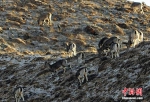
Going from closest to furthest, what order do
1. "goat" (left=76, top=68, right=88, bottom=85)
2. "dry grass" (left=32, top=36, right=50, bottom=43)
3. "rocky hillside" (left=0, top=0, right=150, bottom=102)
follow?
"rocky hillside" (left=0, top=0, right=150, bottom=102), "goat" (left=76, top=68, right=88, bottom=85), "dry grass" (left=32, top=36, right=50, bottom=43)

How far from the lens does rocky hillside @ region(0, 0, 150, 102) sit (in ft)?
76.7

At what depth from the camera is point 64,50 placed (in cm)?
5081

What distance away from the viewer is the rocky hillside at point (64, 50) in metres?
23.4

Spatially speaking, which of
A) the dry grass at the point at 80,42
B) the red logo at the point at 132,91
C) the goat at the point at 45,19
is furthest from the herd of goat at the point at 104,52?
the goat at the point at 45,19

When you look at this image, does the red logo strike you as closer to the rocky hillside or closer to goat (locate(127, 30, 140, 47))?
the rocky hillside

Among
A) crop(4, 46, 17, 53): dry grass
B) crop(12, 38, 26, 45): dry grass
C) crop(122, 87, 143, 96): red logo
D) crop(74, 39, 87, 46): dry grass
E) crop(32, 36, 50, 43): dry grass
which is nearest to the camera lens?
crop(122, 87, 143, 96): red logo

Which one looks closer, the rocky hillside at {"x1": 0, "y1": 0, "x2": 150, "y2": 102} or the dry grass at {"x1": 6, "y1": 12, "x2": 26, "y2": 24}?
the rocky hillside at {"x1": 0, "y1": 0, "x2": 150, "y2": 102}

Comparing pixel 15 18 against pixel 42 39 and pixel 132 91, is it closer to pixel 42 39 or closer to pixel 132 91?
pixel 42 39

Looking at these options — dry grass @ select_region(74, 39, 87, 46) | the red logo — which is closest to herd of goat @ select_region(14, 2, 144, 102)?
the red logo

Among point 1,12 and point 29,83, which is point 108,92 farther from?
point 1,12

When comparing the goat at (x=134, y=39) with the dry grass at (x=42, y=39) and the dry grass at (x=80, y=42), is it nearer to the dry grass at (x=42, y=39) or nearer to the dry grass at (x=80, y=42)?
the dry grass at (x=80, y=42)

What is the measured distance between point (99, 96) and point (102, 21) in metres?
44.7

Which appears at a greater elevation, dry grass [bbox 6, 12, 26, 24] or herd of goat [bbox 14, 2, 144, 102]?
dry grass [bbox 6, 12, 26, 24]

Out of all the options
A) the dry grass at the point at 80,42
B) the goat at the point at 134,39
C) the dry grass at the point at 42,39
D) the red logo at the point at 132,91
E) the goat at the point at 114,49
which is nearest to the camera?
the red logo at the point at 132,91
